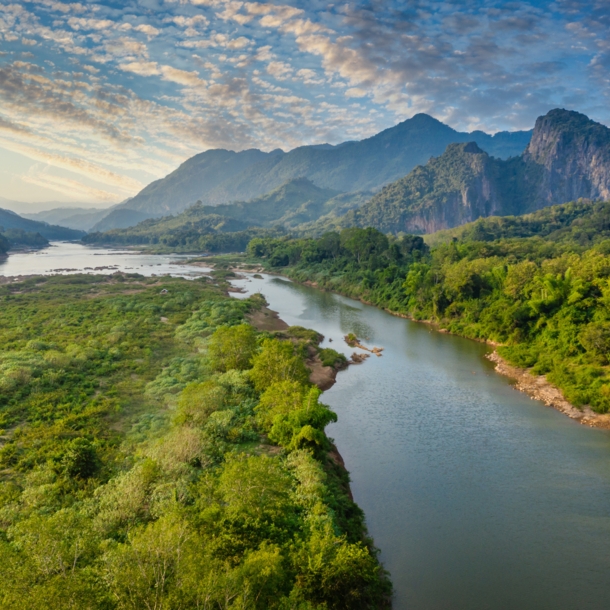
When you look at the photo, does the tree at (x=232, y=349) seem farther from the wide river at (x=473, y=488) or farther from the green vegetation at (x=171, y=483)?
the wide river at (x=473, y=488)

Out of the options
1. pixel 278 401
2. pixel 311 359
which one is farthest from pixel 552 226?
pixel 278 401

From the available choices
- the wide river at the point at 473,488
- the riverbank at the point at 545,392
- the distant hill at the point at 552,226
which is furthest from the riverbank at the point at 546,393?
the distant hill at the point at 552,226

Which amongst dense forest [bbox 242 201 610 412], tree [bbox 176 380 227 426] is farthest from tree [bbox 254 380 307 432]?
dense forest [bbox 242 201 610 412]

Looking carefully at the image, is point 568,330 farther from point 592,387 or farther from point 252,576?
point 252,576

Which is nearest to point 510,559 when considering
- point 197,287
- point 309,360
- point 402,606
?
point 402,606

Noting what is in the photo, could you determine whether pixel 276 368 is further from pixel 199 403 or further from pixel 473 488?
pixel 473 488
